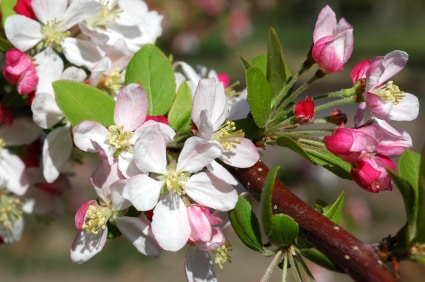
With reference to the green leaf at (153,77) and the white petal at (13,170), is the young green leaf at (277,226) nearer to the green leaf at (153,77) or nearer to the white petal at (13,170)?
the green leaf at (153,77)

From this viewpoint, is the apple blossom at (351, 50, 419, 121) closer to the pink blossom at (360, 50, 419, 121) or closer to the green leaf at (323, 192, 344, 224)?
the pink blossom at (360, 50, 419, 121)

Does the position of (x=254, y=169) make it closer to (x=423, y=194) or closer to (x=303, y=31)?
(x=423, y=194)

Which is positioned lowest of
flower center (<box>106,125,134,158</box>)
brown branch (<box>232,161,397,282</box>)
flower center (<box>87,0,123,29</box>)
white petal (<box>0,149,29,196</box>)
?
white petal (<box>0,149,29,196</box>)

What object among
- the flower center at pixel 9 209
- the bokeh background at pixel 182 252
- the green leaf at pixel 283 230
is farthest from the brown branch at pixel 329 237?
the bokeh background at pixel 182 252

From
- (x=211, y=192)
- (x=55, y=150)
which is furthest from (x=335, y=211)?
(x=55, y=150)

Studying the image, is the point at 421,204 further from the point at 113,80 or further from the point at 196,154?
the point at 113,80

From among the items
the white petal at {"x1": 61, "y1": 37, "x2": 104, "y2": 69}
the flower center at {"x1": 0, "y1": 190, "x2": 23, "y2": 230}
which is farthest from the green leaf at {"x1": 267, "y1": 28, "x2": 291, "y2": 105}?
the flower center at {"x1": 0, "y1": 190, "x2": 23, "y2": 230}
